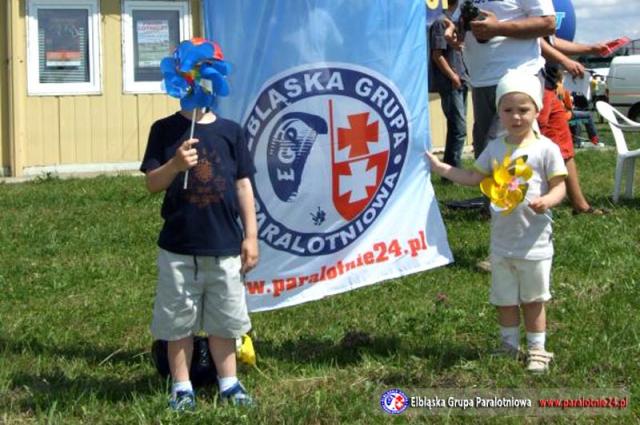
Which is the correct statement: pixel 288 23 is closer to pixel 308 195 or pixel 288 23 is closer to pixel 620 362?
pixel 308 195

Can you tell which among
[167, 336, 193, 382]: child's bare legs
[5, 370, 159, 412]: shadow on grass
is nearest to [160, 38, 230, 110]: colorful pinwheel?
[167, 336, 193, 382]: child's bare legs

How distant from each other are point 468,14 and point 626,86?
815 inches

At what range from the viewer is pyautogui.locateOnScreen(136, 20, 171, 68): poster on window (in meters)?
12.7

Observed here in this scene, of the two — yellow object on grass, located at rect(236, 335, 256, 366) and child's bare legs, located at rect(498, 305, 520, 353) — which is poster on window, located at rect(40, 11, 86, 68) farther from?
child's bare legs, located at rect(498, 305, 520, 353)

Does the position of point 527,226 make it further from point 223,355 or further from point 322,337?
point 223,355

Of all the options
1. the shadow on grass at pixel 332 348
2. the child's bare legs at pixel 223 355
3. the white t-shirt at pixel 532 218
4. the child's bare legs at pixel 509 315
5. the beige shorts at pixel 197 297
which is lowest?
the shadow on grass at pixel 332 348

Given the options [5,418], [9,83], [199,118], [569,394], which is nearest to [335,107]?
[199,118]

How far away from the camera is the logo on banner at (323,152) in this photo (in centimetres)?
422

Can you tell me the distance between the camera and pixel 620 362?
4199 millimetres

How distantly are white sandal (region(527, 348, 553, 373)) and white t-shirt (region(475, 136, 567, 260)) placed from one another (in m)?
0.41

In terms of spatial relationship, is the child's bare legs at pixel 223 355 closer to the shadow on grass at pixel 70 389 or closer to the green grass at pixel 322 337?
the green grass at pixel 322 337

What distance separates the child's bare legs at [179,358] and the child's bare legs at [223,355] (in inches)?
4.1

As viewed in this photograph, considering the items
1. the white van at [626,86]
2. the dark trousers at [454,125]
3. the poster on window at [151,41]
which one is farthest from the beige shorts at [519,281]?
the white van at [626,86]

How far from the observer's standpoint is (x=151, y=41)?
12.8 metres
